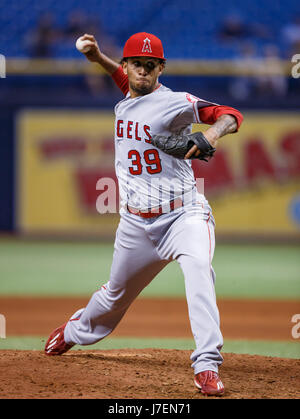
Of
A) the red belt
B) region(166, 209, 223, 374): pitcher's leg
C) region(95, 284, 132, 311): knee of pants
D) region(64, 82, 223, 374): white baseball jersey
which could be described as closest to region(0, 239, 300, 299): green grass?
region(95, 284, 132, 311): knee of pants

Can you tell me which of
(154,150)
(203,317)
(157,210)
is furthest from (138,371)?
(154,150)

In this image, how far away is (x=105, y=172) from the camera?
1218 centimetres

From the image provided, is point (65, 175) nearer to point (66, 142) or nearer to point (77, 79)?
point (66, 142)

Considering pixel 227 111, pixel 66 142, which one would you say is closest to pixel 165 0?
pixel 66 142

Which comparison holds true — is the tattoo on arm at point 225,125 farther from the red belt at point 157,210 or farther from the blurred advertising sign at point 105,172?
the blurred advertising sign at point 105,172

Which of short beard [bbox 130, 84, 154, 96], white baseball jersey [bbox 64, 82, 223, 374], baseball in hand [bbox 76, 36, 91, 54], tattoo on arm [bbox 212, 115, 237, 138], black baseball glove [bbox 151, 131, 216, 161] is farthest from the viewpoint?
baseball in hand [bbox 76, 36, 91, 54]

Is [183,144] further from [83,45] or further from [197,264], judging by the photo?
[83,45]

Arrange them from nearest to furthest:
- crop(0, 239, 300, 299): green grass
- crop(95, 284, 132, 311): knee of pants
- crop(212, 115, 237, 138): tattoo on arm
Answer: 1. crop(212, 115, 237, 138): tattoo on arm
2. crop(95, 284, 132, 311): knee of pants
3. crop(0, 239, 300, 299): green grass

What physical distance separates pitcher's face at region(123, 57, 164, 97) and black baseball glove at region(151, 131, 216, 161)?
355 mm

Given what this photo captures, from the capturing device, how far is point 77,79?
1281cm

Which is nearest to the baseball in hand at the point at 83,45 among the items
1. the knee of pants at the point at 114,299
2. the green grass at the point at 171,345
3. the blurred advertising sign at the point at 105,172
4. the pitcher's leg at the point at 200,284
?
the pitcher's leg at the point at 200,284

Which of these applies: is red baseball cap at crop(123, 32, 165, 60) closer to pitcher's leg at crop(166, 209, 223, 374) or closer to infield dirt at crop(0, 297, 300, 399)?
pitcher's leg at crop(166, 209, 223, 374)

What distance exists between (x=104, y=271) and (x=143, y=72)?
17.5 ft

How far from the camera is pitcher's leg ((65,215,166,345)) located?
386cm
